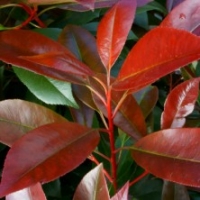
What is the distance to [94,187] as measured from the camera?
514 millimetres

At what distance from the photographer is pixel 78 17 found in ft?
2.70

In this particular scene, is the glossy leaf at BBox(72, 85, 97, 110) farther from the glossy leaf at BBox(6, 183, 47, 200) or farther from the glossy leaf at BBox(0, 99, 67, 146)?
the glossy leaf at BBox(6, 183, 47, 200)

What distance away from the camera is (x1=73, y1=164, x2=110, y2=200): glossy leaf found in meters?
0.50

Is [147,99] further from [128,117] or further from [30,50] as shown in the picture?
[30,50]

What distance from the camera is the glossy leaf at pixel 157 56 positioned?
45cm

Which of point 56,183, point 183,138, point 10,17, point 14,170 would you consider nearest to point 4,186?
point 14,170

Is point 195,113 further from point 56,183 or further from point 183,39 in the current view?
point 183,39

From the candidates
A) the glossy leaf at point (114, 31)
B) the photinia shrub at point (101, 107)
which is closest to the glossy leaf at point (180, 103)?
the photinia shrub at point (101, 107)

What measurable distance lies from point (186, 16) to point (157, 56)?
13 cm

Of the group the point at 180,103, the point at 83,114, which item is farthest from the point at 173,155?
the point at 83,114

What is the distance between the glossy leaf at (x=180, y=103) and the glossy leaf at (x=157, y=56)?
3.4 inches

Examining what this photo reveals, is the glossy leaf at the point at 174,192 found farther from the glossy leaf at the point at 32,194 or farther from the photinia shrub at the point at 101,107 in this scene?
the glossy leaf at the point at 32,194

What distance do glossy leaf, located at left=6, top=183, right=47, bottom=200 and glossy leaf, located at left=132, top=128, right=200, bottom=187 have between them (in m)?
0.13

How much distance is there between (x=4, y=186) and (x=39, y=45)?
0.24 metres
